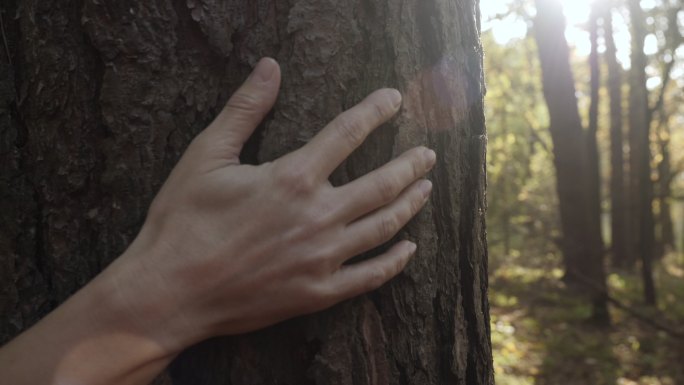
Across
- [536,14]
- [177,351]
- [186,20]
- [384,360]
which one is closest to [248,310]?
[177,351]

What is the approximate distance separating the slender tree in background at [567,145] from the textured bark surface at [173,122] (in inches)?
311

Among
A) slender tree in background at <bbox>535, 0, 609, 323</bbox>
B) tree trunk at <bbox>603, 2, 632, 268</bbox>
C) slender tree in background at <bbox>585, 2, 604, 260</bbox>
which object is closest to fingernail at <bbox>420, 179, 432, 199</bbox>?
slender tree in background at <bbox>585, 2, 604, 260</bbox>

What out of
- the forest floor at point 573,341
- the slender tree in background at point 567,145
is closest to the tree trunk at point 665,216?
the forest floor at point 573,341

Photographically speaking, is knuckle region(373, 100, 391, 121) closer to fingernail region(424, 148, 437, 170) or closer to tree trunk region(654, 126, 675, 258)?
fingernail region(424, 148, 437, 170)

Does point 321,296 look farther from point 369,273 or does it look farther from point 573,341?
point 573,341

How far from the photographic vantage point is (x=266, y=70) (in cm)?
116

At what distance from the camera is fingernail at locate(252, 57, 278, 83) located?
1.16m

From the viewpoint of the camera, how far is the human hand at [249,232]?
42.4 inches

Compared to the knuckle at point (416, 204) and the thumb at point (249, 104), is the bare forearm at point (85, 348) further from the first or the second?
the knuckle at point (416, 204)

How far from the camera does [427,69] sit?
4.15 ft

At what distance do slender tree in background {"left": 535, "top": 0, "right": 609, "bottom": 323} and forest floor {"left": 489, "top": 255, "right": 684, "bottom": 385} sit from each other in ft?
2.80

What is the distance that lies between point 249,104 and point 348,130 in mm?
201

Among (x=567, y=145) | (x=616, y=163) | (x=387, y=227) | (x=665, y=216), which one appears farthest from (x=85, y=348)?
(x=665, y=216)

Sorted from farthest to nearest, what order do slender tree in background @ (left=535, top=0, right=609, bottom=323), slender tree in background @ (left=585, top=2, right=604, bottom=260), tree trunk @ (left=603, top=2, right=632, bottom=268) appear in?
tree trunk @ (left=603, top=2, right=632, bottom=268), slender tree in background @ (left=535, top=0, right=609, bottom=323), slender tree in background @ (left=585, top=2, right=604, bottom=260)
